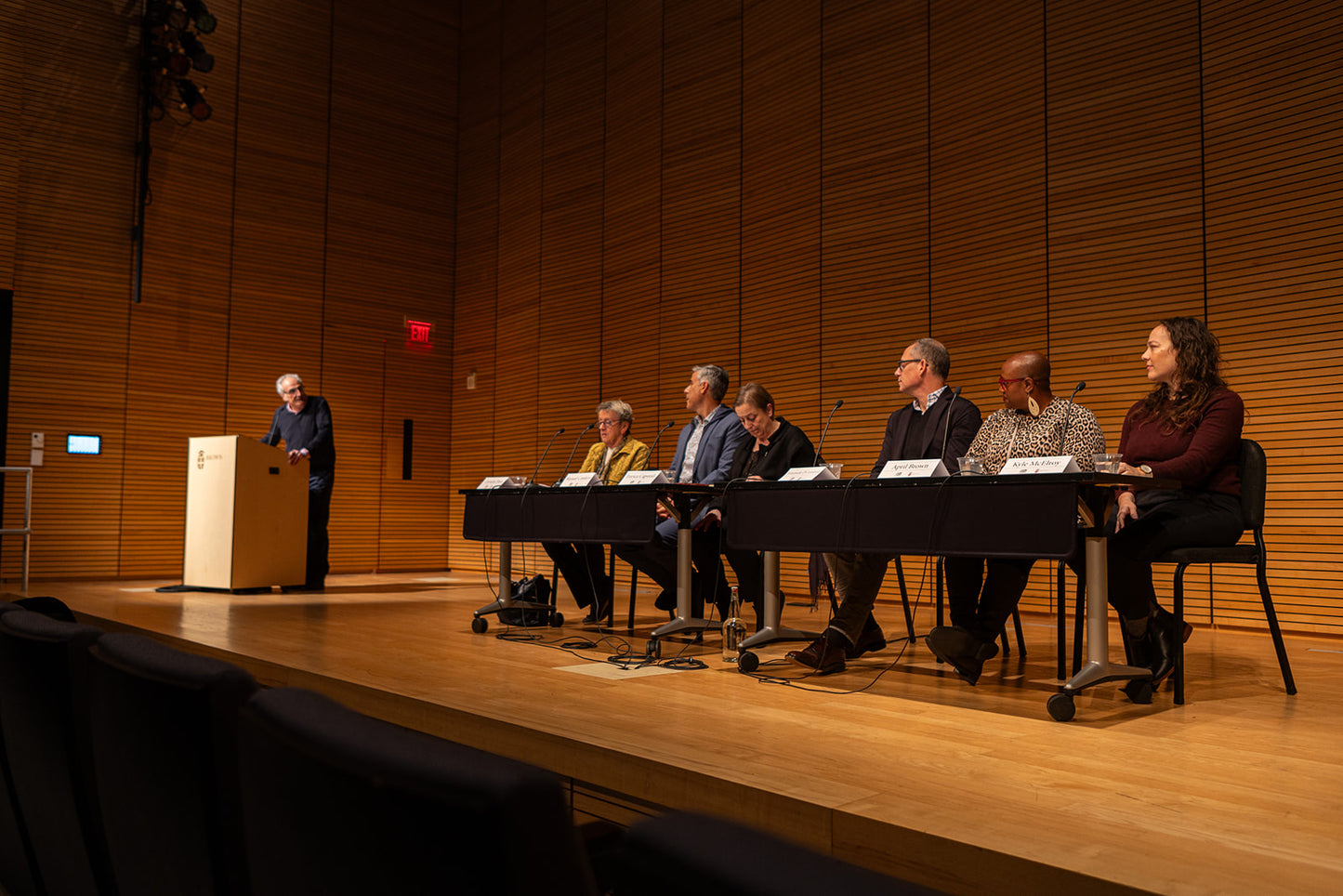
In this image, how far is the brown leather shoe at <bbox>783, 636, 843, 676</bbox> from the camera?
313 centimetres

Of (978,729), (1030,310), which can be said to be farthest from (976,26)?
(978,729)

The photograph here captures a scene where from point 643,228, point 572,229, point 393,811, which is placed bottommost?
point 393,811

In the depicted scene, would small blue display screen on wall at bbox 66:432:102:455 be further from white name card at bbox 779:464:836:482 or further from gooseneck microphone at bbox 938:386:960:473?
gooseneck microphone at bbox 938:386:960:473

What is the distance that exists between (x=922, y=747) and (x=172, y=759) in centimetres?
161

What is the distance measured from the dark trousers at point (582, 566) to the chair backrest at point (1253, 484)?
2687 mm

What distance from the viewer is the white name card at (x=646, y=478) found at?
12.5ft

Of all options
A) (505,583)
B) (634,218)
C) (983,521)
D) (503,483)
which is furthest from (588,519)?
(634,218)

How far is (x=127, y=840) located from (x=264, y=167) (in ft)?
26.3

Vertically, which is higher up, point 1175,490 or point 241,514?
point 1175,490

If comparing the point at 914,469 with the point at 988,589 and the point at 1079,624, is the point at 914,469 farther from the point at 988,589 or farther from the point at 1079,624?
the point at 1079,624

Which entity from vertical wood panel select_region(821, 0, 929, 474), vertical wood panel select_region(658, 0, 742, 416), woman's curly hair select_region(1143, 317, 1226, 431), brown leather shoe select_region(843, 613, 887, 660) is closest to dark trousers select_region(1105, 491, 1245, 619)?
woman's curly hair select_region(1143, 317, 1226, 431)

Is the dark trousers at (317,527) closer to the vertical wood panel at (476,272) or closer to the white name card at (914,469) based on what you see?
the vertical wood panel at (476,272)

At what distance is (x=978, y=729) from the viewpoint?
228 cm

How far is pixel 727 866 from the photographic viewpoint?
0.43 meters
